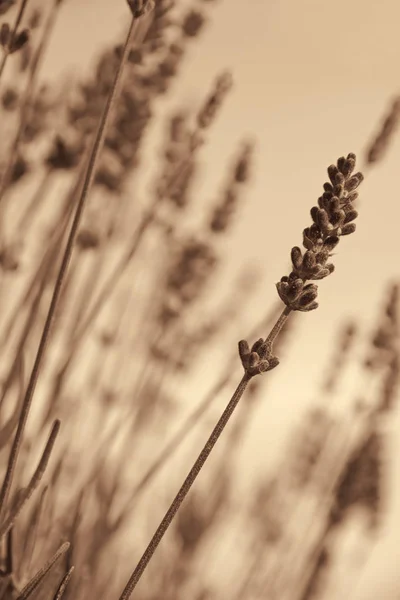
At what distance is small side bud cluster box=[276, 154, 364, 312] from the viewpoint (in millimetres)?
553

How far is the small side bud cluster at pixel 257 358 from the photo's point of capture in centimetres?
52

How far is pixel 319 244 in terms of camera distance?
0.56m

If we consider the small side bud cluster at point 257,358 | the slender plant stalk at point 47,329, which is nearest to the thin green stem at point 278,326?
the small side bud cluster at point 257,358

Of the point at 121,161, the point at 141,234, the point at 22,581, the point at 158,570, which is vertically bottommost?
the point at 22,581

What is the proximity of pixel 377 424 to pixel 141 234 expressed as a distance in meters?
0.53

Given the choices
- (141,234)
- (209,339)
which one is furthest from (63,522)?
(209,339)

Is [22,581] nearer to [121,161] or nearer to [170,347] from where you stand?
[121,161]

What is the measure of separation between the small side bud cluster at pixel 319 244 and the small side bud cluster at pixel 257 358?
0.03m

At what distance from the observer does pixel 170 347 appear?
144 cm

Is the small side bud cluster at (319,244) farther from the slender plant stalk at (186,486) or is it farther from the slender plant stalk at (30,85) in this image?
the slender plant stalk at (30,85)

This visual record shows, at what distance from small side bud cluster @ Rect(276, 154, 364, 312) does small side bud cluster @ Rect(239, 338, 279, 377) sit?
0.03 meters

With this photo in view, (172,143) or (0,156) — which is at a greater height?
(172,143)

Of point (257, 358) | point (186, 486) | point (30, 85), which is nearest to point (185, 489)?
point (186, 486)

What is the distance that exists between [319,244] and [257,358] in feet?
0.32
